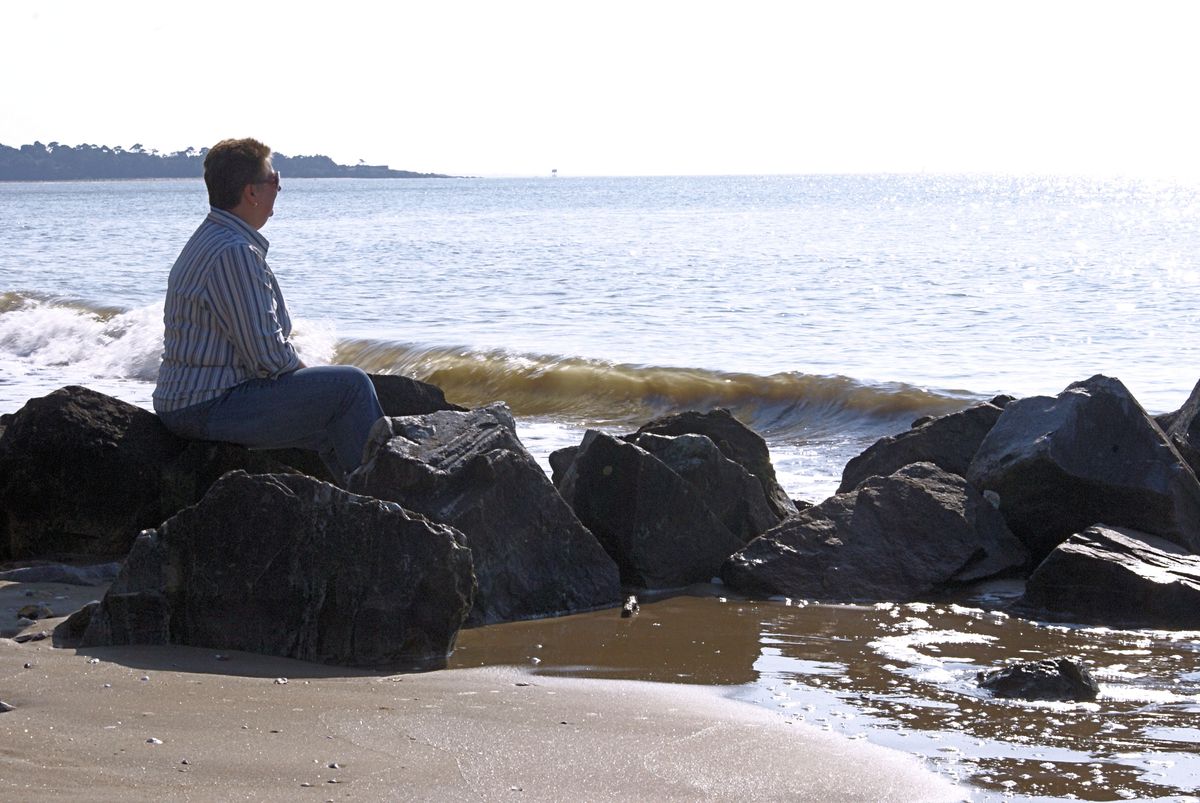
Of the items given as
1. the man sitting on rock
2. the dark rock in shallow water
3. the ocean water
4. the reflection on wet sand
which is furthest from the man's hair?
the ocean water

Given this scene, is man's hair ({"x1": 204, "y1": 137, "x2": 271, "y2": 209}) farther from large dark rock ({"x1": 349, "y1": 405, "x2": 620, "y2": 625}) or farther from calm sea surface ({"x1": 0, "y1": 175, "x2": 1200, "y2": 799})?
calm sea surface ({"x1": 0, "y1": 175, "x2": 1200, "y2": 799})

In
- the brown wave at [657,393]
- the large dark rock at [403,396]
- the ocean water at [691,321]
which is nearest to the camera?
the large dark rock at [403,396]

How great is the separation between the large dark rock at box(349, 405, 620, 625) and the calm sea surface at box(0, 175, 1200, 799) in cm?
31

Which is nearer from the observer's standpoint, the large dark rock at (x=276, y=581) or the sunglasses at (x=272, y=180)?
the large dark rock at (x=276, y=581)

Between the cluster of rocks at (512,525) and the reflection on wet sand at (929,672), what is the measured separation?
0.73 ft

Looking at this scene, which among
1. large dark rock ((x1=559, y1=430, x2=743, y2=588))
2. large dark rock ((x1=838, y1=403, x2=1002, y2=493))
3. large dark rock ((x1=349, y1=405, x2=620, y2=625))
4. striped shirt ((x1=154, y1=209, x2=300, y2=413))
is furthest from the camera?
large dark rock ((x1=838, y1=403, x2=1002, y2=493))

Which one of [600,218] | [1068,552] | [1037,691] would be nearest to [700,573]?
[1068,552]

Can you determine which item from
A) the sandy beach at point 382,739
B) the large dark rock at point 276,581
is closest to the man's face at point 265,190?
the large dark rock at point 276,581

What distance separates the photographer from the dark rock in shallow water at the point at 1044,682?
4.31 meters

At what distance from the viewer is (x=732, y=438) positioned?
295 inches

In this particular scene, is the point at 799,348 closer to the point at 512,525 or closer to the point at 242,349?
the point at 512,525

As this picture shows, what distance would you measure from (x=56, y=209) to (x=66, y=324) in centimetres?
6151

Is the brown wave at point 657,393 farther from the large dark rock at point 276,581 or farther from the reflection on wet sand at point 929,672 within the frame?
the large dark rock at point 276,581

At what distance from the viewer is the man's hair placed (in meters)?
5.66
